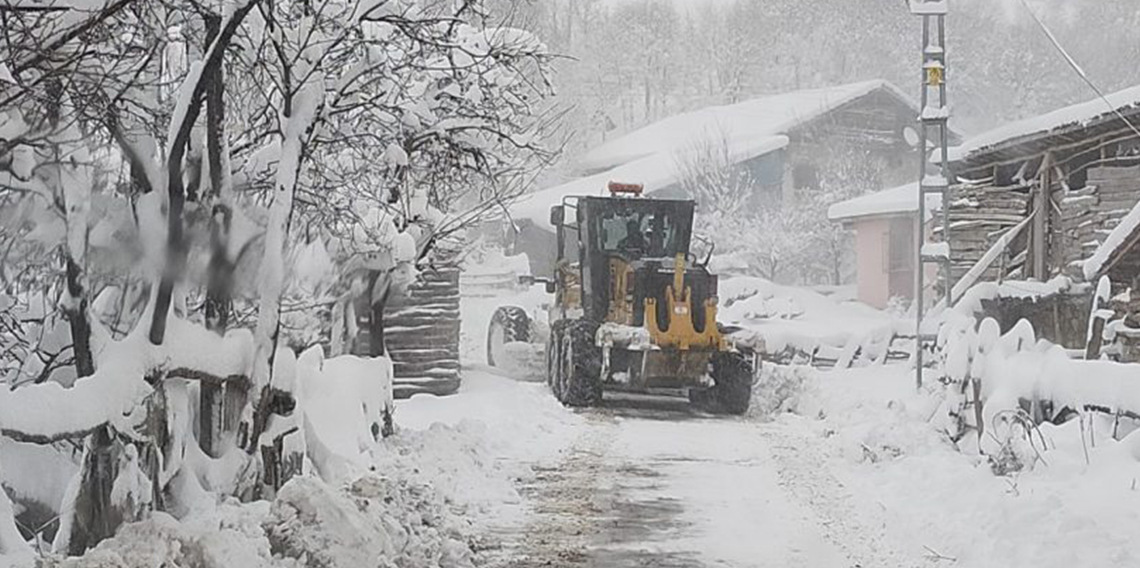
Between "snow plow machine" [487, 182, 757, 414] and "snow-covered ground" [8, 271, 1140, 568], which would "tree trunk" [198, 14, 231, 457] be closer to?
"snow-covered ground" [8, 271, 1140, 568]

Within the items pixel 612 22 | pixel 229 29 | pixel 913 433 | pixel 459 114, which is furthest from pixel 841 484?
pixel 612 22

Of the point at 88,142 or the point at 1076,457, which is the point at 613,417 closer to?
the point at 1076,457

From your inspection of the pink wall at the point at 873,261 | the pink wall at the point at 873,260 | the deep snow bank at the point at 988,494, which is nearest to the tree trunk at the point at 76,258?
the deep snow bank at the point at 988,494

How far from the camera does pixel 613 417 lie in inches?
682

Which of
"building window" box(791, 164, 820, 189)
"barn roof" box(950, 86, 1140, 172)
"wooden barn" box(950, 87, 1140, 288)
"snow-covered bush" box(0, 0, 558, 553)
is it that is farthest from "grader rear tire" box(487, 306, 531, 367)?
"building window" box(791, 164, 820, 189)

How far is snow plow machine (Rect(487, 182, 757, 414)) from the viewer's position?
1802 centimetres

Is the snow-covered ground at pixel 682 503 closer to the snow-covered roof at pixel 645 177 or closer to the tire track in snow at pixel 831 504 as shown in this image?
the tire track in snow at pixel 831 504

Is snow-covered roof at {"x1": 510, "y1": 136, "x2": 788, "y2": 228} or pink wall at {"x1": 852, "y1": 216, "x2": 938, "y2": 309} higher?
snow-covered roof at {"x1": 510, "y1": 136, "x2": 788, "y2": 228}

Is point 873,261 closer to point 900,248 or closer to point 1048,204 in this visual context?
point 900,248

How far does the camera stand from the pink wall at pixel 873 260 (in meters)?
35.8

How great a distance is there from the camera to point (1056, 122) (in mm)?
16797

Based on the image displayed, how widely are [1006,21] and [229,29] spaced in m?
58.4

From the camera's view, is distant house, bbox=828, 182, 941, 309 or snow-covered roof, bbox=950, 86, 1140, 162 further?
distant house, bbox=828, 182, 941, 309

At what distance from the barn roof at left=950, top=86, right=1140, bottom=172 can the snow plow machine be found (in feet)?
13.4
